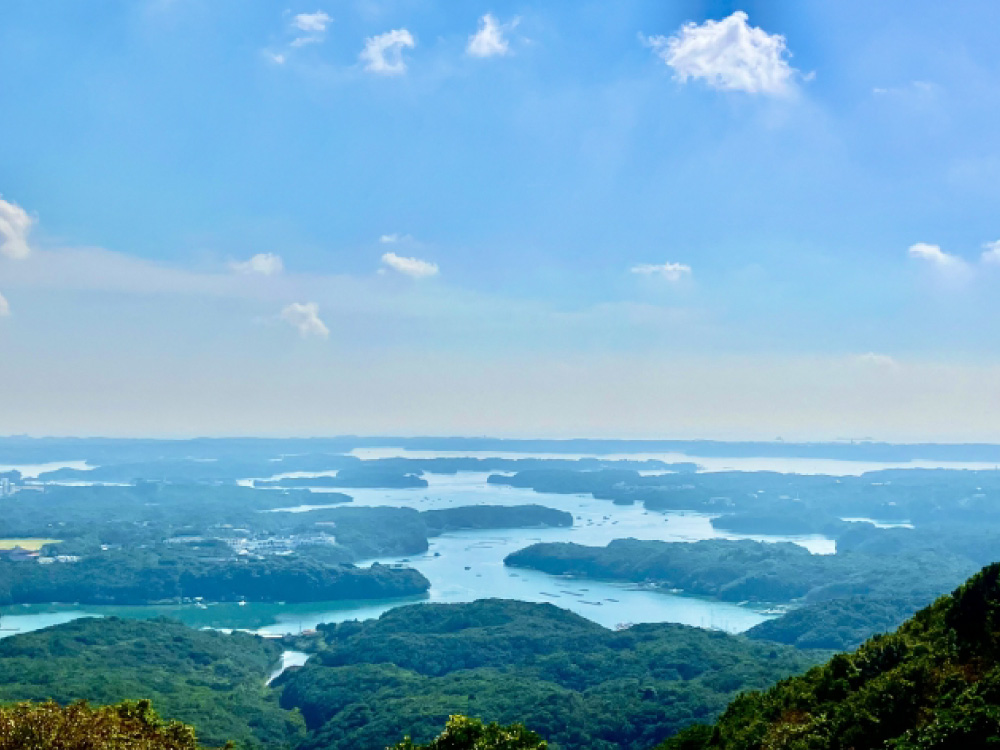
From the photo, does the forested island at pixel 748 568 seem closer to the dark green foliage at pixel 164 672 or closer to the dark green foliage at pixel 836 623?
the dark green foliage at pixel 836 623

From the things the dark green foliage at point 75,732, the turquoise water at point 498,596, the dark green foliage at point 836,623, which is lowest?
the turquoise water at point 498,596

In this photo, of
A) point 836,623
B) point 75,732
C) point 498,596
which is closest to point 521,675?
point 836,623

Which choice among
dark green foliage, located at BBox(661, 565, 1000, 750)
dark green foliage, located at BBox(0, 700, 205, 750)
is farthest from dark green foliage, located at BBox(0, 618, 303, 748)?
dark green foliage, located at BBox(661, 565, 1000, 750)

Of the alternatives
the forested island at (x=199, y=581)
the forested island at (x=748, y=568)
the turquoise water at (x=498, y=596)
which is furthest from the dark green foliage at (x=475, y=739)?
the forested island at (x=199, y=581)

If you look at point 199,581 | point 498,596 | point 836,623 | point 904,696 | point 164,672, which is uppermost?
point 904,696

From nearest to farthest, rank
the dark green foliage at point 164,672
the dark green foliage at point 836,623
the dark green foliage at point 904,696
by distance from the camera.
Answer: the dark green foliage at point 904,696 < the dark green foliage at point 164,672 < the dark green foliage at point 836,623

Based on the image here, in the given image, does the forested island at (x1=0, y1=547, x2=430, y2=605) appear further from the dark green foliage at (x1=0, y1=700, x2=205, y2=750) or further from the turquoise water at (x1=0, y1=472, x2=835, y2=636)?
the dark green foliage at (x1=0, y1=700, x2=205, y2=750)

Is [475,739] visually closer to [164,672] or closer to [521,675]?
[521,675]
